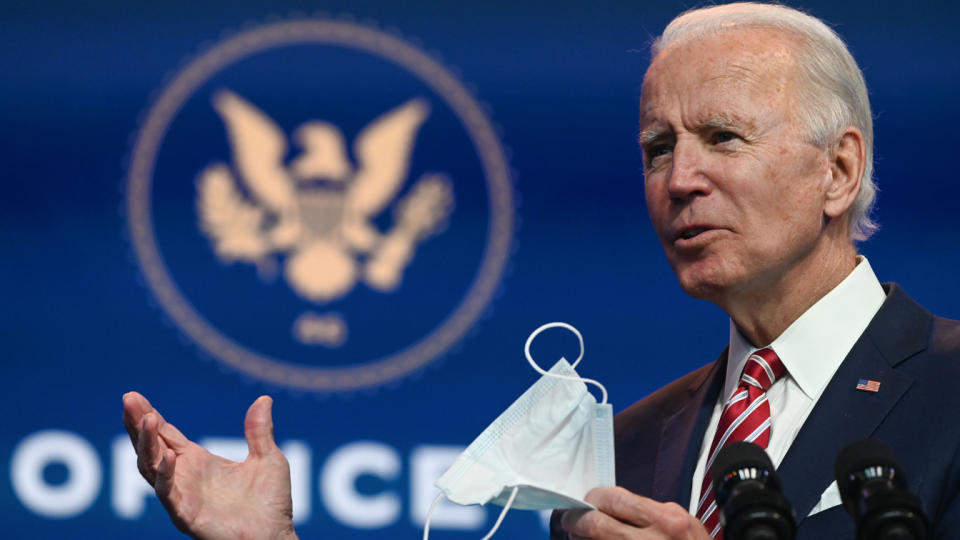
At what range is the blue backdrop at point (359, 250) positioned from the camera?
3055 mm

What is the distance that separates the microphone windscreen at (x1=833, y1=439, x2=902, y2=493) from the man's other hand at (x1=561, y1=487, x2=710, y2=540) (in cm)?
32

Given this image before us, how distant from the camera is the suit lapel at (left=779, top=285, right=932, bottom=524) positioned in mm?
1609

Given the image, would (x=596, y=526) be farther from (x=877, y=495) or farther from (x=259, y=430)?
(x=259, y=430)

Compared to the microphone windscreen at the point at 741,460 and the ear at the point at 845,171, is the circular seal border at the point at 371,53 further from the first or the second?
the microphone windscreen at the point at 741,460

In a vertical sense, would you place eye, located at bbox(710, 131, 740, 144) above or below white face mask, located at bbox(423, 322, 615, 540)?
above

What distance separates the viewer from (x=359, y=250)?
10.3 ft

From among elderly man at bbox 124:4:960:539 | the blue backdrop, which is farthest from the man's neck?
the blue backdrop

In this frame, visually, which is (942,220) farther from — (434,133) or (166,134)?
(166,134)

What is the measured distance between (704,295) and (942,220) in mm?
1538

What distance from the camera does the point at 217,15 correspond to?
3.17 meters

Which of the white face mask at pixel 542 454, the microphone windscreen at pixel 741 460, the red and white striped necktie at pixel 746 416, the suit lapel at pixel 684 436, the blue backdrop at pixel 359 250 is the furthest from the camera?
the blue backdrop at pixel 359 250

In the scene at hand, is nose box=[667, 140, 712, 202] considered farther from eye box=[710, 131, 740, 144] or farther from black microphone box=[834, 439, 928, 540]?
black microphone box=[834, 439, 928, 540]

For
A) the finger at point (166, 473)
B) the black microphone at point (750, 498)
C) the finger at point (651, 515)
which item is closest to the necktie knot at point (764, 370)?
the finger at point (651, 515)

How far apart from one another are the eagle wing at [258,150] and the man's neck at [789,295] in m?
1.64
